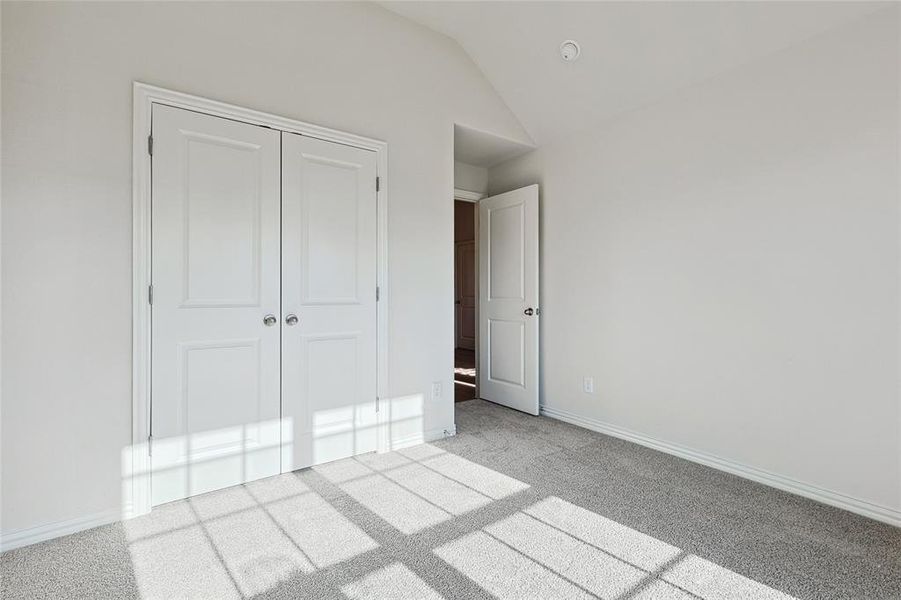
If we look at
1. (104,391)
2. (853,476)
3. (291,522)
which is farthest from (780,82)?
(104,391)

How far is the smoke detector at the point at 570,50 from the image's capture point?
9.70ft

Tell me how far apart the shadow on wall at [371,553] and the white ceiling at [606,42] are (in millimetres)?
2642

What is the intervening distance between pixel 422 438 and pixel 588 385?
137cm

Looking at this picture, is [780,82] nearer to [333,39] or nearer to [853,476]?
[853,476]

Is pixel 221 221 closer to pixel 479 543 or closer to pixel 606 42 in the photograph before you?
pixel 479 543

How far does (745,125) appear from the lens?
8.58ft

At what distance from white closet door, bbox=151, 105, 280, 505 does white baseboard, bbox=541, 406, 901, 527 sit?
91.6 inches

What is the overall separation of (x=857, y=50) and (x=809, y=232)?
89 cm

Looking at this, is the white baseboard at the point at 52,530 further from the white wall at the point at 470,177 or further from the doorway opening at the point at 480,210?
the white wall at the point at 470,177

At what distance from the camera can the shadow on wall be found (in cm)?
161

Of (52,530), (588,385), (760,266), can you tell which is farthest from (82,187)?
(760,266)

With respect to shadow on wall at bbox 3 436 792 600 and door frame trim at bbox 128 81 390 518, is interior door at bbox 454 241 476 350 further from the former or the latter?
door frame trim at bbox 128 81 390 518

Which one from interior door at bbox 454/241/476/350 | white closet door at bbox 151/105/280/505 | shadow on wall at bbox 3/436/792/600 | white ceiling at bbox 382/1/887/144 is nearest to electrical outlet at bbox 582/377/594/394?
shadow on wall at bbox 3/436/792/600

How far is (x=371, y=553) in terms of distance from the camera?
1829 mm
